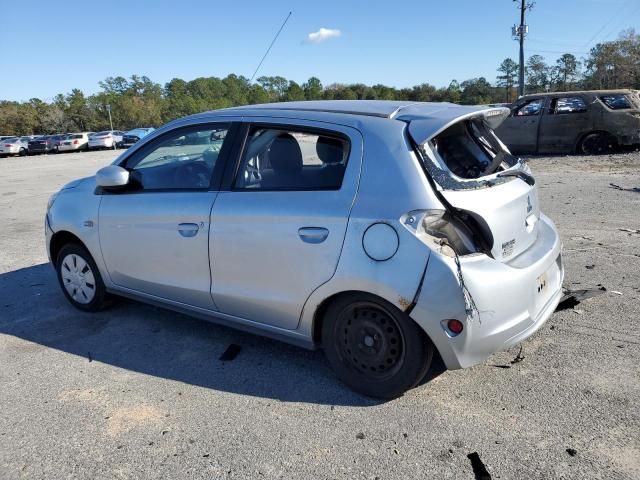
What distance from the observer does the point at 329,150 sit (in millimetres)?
3281

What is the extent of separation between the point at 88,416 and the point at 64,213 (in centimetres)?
212

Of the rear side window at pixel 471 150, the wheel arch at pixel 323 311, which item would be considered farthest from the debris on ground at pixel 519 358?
the rear side window at pixel 471 150

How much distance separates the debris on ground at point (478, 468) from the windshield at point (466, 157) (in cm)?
139

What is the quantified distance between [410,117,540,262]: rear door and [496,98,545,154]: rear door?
39.2 ft

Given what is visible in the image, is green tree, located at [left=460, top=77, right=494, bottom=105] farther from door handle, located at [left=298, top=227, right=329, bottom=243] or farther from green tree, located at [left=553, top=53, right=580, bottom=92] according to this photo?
door handle, located at [left=298, top=227, right=329, bottom=243]

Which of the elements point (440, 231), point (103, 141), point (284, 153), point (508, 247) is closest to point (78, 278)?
point (284, 153)

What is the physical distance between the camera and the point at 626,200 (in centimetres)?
846

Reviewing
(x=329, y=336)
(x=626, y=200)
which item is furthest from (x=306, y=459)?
(x=626, y=200)

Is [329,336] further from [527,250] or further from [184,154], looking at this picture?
[184,154]

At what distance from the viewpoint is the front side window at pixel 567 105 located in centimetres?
1380

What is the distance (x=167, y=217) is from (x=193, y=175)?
363 millimetres

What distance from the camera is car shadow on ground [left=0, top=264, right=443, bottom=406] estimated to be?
3.38 m

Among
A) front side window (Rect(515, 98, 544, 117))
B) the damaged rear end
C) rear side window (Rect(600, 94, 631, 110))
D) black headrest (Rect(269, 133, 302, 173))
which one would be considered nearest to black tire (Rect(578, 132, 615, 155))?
rear side window (Rect(600, 94, 631, 110))

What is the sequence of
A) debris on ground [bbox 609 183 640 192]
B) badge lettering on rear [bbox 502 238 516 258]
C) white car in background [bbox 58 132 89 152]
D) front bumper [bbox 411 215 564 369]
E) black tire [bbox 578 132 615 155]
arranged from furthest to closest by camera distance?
white car in background [bbox 58 132 89 152], black tire [bbox 578 132 615 155], debris on ground [bbox 609 183 640 192], badge lettering on rear [bbox 502 238 516 258], front bumper [bbox 411 215 564 369]
